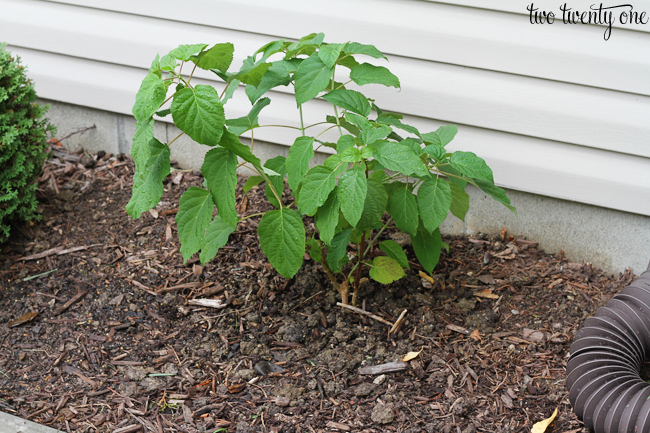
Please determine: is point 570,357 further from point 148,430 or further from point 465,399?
point 148,430

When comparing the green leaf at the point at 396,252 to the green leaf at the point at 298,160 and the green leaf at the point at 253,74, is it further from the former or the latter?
the green leaf at the point at 253,74

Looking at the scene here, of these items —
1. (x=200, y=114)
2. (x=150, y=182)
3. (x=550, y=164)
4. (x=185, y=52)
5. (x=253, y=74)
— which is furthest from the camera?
(x=550, y=164)

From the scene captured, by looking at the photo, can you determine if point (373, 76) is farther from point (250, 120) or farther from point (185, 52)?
point (185, 52)

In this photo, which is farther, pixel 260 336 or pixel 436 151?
pixel 260 336

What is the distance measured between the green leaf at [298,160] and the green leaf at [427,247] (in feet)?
2.12

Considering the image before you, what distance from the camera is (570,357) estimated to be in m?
2.28

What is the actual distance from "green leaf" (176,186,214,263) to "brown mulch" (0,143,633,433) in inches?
25.2

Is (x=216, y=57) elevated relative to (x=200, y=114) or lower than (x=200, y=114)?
elevated

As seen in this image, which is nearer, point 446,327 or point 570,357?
point 570,357

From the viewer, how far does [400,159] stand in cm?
196

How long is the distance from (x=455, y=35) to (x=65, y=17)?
97.1 inches

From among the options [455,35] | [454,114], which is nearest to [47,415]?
[454,114]

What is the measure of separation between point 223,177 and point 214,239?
1.76ft

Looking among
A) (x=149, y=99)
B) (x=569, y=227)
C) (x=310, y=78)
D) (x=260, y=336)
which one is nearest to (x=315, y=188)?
(x=310, y=78)
